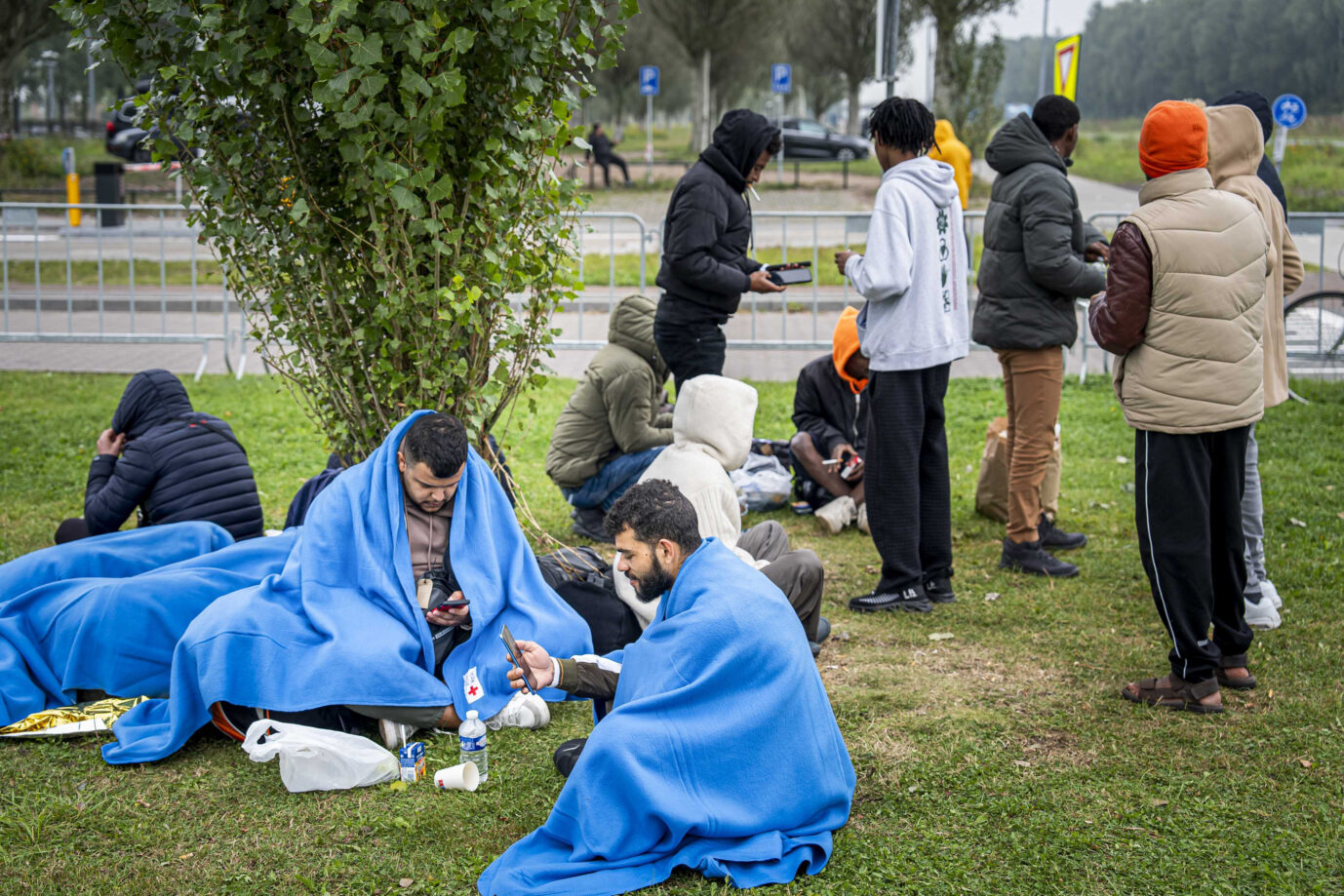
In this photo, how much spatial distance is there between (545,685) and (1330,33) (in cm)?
5524

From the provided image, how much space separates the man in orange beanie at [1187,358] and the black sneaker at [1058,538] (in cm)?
207

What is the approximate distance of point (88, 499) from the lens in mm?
5203

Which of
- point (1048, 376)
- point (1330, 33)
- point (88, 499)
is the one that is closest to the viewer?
point (88, 499)

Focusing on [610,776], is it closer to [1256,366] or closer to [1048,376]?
[1256,366]

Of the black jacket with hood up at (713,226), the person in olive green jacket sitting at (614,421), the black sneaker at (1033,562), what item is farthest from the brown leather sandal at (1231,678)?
the person in olive green jacket sitting at (614,421)

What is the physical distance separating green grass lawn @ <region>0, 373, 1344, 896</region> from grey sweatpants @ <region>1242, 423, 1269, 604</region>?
0.24 metres

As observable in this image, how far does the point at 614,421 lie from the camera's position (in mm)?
6348

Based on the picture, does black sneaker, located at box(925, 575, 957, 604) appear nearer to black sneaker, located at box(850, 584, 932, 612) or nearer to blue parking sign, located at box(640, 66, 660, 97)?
black sneaker, located at box(850, 584, 932, 612)

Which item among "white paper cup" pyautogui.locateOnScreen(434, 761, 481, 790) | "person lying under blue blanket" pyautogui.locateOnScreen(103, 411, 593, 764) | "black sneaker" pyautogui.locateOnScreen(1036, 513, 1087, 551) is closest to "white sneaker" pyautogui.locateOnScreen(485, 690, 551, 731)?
"person lying under blue blanket" pyautogui.locateOnScreen(103, 411, 593, 764)

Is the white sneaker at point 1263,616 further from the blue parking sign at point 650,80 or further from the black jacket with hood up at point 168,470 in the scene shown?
the blue parking sign at point 650,80

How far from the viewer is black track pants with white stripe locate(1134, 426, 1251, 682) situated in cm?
419

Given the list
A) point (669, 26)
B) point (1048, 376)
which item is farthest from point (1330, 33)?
point (1048, 376)

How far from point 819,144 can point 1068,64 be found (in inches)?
1052

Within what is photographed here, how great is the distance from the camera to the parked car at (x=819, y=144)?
3566cm
